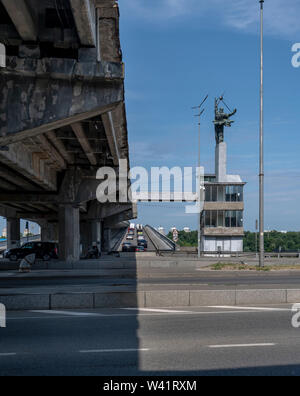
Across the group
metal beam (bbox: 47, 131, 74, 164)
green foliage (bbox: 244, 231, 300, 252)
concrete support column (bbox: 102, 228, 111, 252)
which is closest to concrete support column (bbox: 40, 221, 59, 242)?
concrete support column (bbox: 102, 228, 111, 252)

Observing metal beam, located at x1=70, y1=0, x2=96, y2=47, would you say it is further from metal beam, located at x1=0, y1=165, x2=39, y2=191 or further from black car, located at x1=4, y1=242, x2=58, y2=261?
black car, located at x1=4, y1=242, x2=58, y2=261

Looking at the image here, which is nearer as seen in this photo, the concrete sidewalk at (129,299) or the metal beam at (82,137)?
the concrete sidewalk at (129,299)

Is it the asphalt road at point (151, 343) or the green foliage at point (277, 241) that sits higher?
the asphalt road at point (151, 343)

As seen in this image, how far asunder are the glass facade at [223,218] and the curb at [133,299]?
53.3m

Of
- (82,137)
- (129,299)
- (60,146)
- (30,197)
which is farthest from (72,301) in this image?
(30,197)

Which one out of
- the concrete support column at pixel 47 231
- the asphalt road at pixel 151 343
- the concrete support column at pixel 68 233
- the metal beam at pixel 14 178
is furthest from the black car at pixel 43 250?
the concrete support column at pixel 47 231

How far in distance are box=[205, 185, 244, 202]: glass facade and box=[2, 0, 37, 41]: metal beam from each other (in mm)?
58278

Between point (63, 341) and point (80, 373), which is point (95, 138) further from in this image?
point (80, 373)

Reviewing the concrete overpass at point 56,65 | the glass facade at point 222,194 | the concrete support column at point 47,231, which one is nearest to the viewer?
the concrete overpass at point 56,65

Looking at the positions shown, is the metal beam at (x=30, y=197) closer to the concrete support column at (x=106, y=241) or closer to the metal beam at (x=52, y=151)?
the metal beam at (x=52, y=151)

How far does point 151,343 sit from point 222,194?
60468 mm

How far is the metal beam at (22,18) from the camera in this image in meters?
8.88

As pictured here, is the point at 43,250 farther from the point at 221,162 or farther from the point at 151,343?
the point at 221,162
